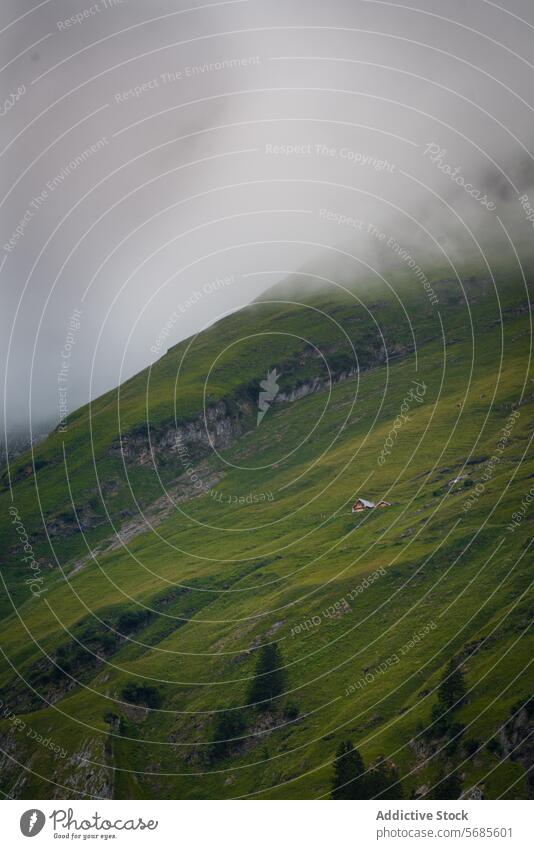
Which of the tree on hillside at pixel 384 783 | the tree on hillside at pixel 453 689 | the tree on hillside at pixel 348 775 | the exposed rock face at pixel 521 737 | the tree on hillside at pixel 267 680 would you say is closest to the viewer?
the exposed rock face at pixel 521 737

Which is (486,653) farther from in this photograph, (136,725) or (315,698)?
(136,725)

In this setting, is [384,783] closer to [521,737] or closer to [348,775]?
[348,775]
